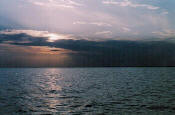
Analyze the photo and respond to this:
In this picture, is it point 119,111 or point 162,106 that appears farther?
point 162,106

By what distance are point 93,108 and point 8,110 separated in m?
10.1

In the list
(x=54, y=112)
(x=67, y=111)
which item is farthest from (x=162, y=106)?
(x=54, y=112)

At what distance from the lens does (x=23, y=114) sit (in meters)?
20.4

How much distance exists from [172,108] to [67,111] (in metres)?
12.4

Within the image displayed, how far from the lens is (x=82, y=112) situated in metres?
20.7

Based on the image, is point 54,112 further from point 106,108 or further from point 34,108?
point 106,108

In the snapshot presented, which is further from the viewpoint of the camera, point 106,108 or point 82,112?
point 106,108

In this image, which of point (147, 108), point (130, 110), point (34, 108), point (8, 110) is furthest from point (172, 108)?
point (8, 110)

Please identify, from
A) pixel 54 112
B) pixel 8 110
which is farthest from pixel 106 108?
pixel 8 110

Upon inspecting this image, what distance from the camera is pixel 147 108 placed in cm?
2233

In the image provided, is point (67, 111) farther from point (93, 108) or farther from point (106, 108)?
point (106, 108)

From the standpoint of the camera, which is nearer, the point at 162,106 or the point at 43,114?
the point at 43,114

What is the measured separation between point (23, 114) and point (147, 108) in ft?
47.0

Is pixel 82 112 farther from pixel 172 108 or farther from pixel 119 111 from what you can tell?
pixel 172 108
